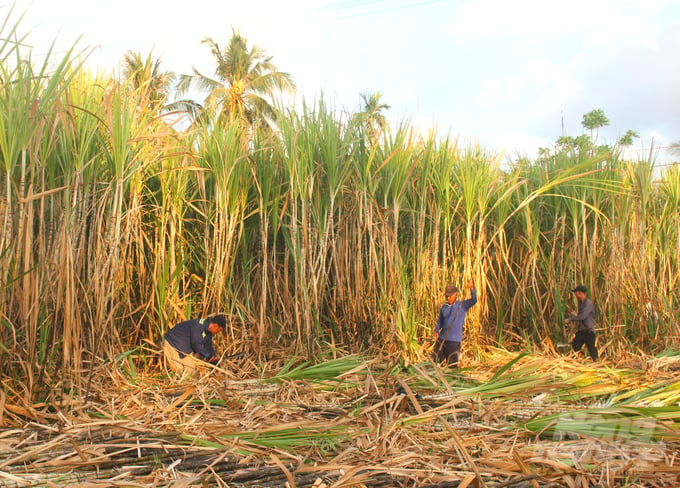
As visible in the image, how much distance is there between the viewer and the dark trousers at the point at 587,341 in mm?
5098

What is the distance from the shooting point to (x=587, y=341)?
16.8 ft

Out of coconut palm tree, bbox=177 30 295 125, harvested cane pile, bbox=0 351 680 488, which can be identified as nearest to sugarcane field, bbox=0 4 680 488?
harvested cane pile, bbox=0 351 680 488

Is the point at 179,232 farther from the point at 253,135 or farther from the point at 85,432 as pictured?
the point at 85,432

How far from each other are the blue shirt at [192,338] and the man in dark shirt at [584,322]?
316 cm

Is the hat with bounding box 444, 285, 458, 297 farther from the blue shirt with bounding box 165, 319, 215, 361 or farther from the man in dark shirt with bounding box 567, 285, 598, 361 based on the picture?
the blue shirt with bounding box 165, 319, 215, 361

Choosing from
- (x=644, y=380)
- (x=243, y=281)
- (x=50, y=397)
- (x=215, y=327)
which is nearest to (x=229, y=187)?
(x=243, y=281)

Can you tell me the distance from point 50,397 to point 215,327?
1.39 metres

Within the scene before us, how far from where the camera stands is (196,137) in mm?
4559

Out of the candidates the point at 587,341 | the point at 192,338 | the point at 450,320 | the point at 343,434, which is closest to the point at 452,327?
the point at 450,320

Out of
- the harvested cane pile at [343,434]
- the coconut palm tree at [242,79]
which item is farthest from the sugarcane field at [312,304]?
the coconut palm tree at [242,79]

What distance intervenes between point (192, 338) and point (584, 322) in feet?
11.2

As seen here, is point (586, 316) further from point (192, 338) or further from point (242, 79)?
point (242, 79)

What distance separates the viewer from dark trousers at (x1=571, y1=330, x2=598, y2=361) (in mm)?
5098

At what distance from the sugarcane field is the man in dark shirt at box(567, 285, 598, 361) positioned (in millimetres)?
24
